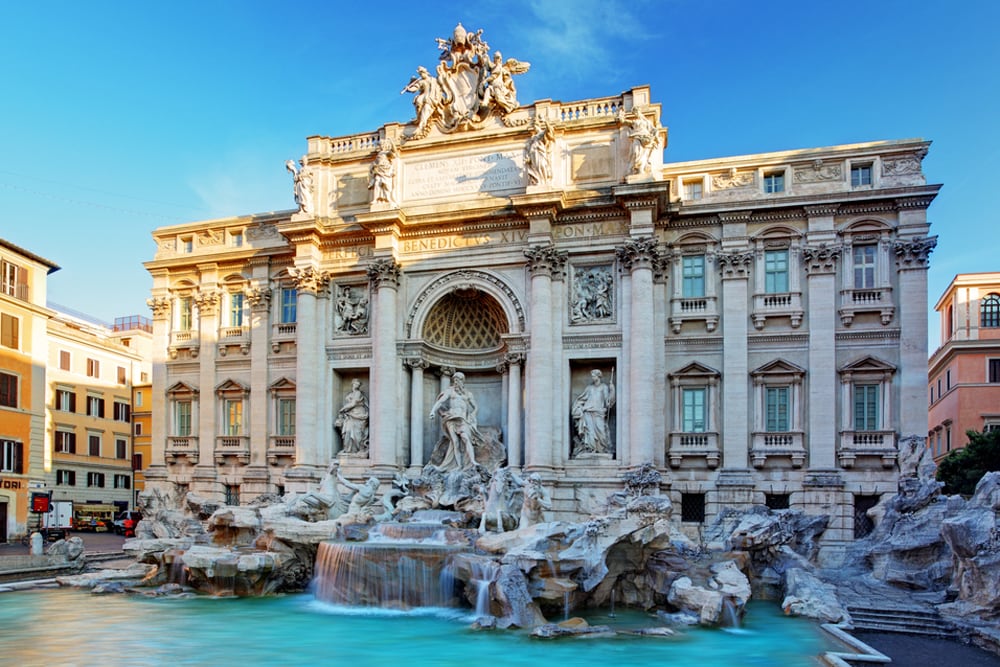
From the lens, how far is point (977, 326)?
4059 centimetres

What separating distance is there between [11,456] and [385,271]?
1863cm

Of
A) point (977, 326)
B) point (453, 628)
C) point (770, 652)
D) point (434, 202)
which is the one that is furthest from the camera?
point (977, 326)

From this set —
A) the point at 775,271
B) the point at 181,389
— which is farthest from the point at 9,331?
the point at 775,271

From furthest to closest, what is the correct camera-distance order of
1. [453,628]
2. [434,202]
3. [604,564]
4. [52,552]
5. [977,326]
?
[977,326], [434,202], [52,552], [604,564], [453,628]

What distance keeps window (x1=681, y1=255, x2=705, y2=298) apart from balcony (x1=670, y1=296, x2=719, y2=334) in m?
0.30

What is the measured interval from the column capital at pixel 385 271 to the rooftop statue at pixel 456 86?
4.54m

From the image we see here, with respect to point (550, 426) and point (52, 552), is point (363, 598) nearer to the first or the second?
Result: point (550, 426)

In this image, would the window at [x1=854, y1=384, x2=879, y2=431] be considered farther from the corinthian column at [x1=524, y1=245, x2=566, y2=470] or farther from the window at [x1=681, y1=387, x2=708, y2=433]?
the corinthian column at [x1=524, y1=245, x2=566, y2=470]

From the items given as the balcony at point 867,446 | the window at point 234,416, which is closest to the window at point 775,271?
the balcony at point 867,446

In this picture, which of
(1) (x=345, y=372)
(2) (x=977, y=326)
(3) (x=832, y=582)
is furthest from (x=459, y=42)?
Answer: (2) (x=977, y=326)

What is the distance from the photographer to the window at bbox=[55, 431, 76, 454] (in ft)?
131

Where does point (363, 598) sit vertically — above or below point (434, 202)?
below

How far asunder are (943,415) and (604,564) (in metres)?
34.2

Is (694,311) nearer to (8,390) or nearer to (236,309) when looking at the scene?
(236,309)
